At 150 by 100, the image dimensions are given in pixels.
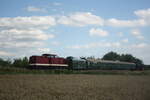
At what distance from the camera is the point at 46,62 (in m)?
50.2

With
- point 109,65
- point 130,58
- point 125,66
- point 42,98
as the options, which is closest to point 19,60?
point 109,65

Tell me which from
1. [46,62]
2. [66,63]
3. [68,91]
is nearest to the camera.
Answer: [68,91]

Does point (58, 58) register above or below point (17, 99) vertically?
above

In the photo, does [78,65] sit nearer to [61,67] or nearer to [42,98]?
[61,67]

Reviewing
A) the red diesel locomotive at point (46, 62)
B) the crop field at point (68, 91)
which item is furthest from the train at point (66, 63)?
the crop field at point (68, 91)

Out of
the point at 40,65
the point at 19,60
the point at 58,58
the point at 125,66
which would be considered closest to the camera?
the point at 40,65

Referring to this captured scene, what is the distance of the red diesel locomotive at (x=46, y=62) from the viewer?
4875 cm

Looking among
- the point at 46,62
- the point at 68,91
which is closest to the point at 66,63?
the point at 46,62

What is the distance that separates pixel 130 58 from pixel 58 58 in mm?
94257

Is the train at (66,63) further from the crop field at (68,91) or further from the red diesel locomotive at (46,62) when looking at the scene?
the crop field at (68,91)

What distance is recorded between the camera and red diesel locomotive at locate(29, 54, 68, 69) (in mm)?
48750

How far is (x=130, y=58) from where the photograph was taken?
457 ft

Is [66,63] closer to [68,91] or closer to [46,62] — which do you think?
[46,62]

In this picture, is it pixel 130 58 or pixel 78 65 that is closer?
pixel 78 65
